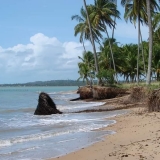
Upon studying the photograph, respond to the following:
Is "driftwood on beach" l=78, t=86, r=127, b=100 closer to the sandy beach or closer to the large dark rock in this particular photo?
the large dark rock

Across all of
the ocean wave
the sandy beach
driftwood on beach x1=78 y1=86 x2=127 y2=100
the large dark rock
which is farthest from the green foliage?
the sandy beach

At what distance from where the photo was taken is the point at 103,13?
41.4 m

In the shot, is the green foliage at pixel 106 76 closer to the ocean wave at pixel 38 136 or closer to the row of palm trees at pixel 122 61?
the row of palm trees at pixel 122 61

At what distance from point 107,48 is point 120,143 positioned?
157ft

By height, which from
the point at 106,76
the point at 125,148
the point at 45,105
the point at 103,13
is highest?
the point at 103,13

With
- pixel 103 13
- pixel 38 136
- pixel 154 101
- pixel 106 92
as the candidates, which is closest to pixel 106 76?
pixel 106 92

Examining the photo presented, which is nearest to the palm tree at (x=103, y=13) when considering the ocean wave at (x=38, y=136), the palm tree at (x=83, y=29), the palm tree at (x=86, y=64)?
the palm tree at (x=83, y=29)

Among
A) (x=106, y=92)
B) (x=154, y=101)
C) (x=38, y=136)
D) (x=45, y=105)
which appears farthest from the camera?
(x=106, y=92)

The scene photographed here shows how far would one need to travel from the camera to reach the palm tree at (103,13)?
136 feet

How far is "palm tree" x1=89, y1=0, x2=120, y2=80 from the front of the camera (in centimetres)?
4159

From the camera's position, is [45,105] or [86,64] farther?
[86,64]

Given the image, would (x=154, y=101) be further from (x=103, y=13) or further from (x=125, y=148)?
(x=103, y=13)

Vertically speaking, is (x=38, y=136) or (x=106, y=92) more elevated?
(x=106, y=92)

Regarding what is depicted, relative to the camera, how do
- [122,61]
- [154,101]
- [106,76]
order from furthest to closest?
[122,61], [106,76], [154,101]
